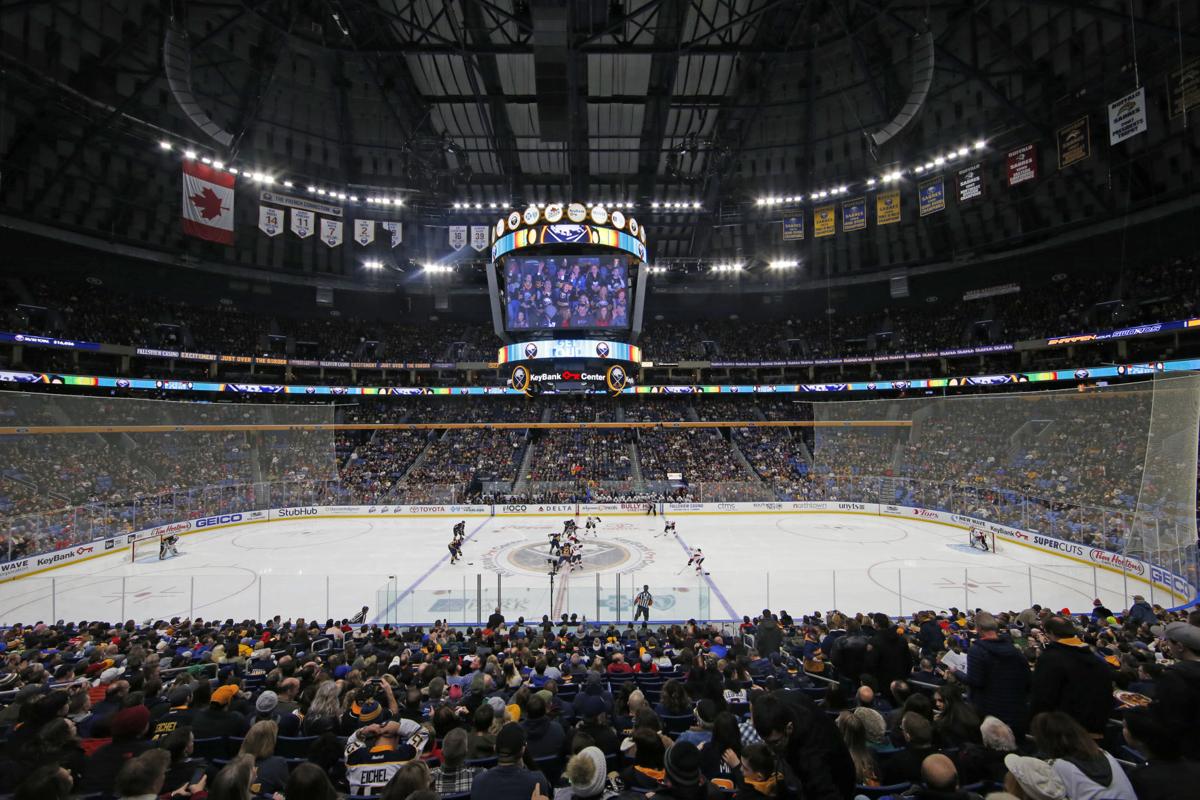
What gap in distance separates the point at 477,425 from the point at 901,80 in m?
33.7

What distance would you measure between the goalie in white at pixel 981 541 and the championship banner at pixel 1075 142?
15.8 m

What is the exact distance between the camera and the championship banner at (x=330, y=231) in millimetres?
28891

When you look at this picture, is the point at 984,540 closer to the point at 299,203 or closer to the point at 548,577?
the point at 548,577

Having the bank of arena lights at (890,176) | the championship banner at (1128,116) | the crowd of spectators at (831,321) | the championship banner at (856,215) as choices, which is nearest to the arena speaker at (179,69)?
the crowd of spectators at (831,321)

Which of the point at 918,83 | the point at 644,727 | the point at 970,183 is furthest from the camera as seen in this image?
the point at 970,183

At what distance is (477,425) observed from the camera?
40562mm

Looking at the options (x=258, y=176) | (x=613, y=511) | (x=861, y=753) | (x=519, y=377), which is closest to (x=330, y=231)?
(x=258, y=176)

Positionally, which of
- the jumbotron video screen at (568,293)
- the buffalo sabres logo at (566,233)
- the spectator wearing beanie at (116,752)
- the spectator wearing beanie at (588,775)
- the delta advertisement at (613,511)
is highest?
the buffalo sabres logo at (566,233)

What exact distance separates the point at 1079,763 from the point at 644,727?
2.41 metres

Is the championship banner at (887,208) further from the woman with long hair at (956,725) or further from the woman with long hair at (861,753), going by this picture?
the woman with long hair at (861,753)

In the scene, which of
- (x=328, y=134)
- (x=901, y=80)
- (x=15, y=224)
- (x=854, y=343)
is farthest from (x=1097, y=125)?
(x=15, y=224)

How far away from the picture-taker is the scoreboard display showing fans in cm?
1848

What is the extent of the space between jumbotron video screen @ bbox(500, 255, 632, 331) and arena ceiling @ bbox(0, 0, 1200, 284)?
17.8 ft

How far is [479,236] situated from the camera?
32438mm
